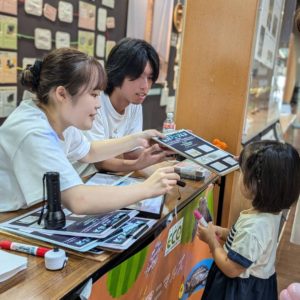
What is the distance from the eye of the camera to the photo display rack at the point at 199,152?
1612 mm

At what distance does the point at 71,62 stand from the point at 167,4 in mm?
2910

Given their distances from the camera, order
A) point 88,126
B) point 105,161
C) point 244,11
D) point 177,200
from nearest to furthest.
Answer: point 88,126 < point 177,200 < point 105,161 < point 244,11

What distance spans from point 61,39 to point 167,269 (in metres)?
1.68

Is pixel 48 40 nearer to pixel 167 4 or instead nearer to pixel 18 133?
pixel 18 133

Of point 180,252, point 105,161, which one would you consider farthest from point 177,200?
point 105,161

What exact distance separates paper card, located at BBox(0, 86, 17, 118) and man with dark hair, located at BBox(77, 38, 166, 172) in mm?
596

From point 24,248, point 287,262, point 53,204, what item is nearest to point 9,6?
point 53,204

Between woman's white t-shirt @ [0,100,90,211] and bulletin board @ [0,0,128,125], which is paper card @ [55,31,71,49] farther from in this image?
woman's white t-shirt @ [0,100,90,211]

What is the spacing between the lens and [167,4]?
12.7ft

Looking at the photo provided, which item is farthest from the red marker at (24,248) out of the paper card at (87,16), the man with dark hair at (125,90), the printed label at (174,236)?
the paper card at (87,16)

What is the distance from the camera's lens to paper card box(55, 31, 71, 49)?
2.51 metres

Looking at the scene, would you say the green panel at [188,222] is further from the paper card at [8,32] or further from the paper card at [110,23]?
the paper card at [110,23]

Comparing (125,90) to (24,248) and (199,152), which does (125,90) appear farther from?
(24,248)

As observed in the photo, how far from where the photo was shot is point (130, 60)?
6.37 ft
